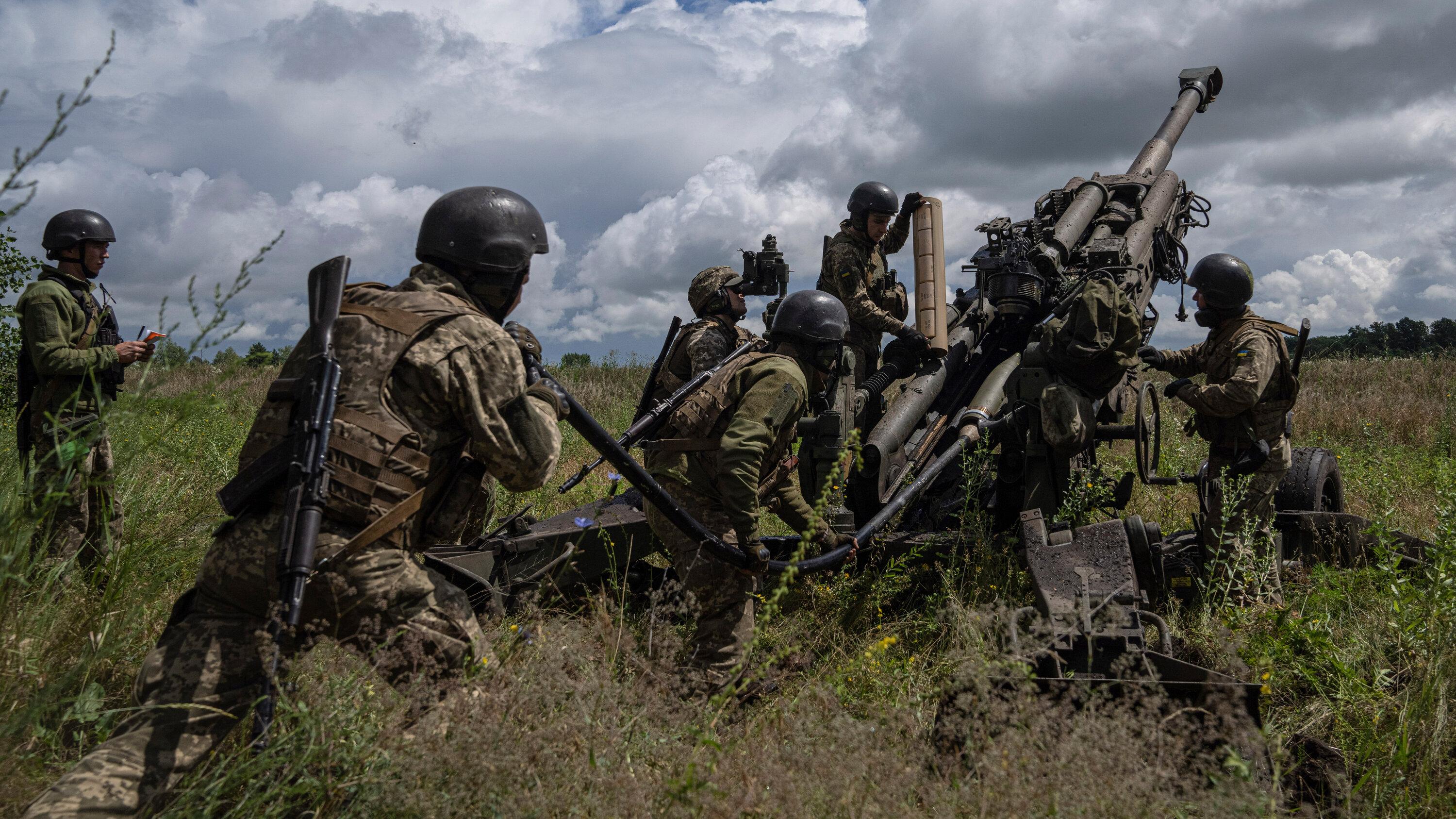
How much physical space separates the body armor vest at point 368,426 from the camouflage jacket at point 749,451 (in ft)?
4.47


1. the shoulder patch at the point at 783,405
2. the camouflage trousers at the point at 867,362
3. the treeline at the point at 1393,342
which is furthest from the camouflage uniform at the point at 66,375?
the treeline at the point at 1393,342

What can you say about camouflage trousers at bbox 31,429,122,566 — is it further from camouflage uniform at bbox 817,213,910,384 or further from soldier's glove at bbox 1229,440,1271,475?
soldier's glove at bbox 1229,440,1271,475

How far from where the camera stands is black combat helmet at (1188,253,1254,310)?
213 inches

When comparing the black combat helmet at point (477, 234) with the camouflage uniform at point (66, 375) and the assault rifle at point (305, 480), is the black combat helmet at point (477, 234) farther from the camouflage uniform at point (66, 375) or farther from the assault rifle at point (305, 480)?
the camouflage uniform at point (66, 375)

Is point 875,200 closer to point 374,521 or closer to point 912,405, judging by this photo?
point 912,405

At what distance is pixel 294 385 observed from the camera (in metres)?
2.57

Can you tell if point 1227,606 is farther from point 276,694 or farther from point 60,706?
point 60,706

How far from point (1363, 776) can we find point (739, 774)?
2046 mm

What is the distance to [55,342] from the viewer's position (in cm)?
461

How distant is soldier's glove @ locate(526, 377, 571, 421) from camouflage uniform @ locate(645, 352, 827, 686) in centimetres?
95

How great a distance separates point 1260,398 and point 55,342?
20.5ft

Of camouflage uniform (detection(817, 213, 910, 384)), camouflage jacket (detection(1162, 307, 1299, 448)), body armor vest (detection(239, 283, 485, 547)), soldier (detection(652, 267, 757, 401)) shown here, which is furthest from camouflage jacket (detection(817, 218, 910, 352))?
body armor vest (detection(239, 283, 485, 547))

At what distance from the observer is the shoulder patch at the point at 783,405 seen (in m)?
3.85

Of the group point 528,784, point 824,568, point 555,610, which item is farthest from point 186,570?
point 824,568
